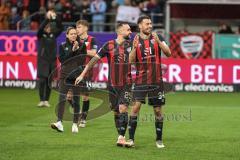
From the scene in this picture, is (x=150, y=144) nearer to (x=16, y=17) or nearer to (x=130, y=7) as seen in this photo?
(x=130, y=7)

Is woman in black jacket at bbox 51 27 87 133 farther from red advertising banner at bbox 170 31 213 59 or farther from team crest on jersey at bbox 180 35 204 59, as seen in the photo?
team crest on jersey at bbox 180 35 204 59

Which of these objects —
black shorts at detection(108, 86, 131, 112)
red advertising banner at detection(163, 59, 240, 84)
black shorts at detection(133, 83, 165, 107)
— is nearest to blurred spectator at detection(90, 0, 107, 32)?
red advertising banner at detection(163, 59, 240, 84)

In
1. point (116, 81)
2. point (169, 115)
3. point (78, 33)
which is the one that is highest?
point (78, 33)

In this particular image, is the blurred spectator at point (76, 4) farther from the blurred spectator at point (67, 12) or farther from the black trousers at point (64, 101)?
the black trousers at point (64, 101)

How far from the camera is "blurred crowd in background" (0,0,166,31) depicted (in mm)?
27375

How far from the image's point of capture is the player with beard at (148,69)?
1179cm

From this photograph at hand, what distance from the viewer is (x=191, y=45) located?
25.9 meters

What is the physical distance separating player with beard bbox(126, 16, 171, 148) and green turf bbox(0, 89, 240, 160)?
63cm

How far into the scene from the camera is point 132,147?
12.0 metres

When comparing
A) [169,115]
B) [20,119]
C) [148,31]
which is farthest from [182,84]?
[148,31]

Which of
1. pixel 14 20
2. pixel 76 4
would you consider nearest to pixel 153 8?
pixel 76 4

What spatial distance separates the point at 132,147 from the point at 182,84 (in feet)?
39.9

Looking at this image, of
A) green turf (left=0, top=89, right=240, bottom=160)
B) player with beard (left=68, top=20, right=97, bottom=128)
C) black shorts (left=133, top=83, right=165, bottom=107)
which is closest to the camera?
green turf (left=0, top=89, right=240, bottom=160)

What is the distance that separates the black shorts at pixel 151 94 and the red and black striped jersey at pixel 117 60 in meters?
0.96
